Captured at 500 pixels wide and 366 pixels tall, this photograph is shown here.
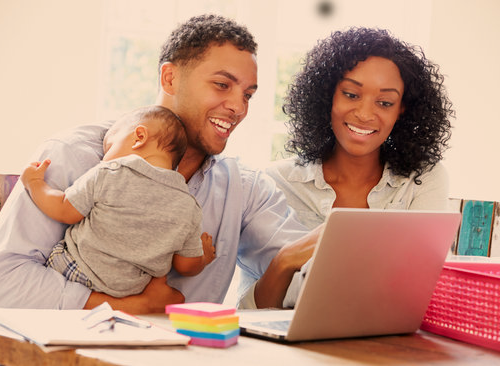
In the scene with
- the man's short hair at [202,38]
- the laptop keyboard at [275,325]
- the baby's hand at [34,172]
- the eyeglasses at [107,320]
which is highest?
the man's short hair at [202,38]

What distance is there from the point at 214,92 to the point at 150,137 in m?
0.37

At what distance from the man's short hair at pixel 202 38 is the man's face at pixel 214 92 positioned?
0.06ft

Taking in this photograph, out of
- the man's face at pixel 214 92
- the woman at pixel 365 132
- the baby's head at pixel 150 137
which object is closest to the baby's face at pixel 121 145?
the baby's head at pixel 150 137

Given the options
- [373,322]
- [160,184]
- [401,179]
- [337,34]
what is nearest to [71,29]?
[337,34]

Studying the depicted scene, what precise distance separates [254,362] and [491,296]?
1.61 ft

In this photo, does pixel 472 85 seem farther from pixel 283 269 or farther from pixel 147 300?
pixel 147 300

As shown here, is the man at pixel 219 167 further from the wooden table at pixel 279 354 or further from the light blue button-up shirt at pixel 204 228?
the wooden table at pixel 279 354

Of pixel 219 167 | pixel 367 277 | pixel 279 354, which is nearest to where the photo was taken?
pixel 279 354

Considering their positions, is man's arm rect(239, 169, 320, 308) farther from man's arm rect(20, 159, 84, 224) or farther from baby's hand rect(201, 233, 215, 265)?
man's arm rect(20, 159, 84, 224)

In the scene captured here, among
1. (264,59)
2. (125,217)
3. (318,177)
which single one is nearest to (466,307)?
(125,217)

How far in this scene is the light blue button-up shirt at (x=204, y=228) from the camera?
5.32 feet

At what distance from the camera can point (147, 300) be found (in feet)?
5.35

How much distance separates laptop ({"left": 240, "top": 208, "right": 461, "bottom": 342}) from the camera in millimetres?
1114

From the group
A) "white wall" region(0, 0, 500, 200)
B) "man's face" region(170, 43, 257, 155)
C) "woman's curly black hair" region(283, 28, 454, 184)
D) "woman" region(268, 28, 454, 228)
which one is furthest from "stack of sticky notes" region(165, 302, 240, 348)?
"white wall" region(0, 0, 500, 200)
